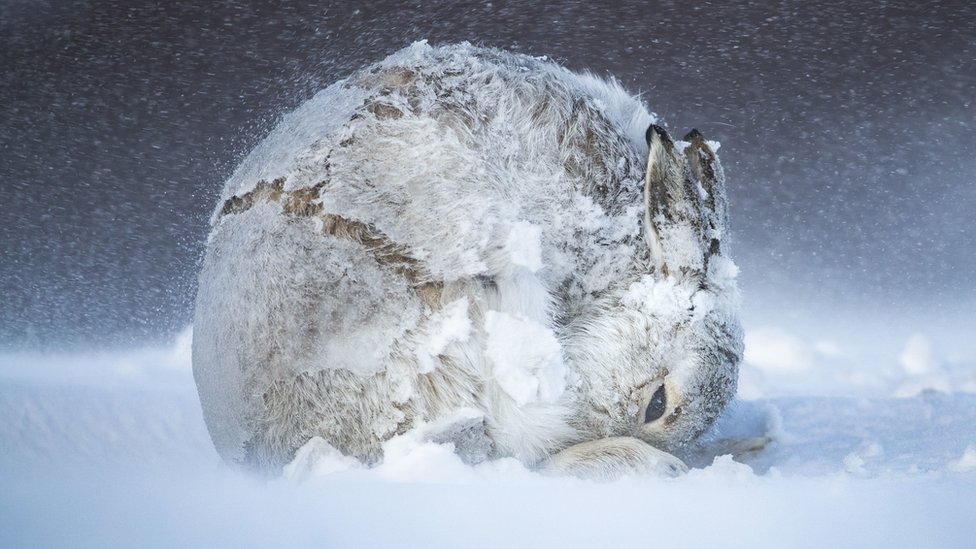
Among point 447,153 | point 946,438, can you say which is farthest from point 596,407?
point 946,438

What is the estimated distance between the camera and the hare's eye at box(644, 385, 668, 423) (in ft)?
4.94

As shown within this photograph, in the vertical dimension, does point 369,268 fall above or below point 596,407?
above

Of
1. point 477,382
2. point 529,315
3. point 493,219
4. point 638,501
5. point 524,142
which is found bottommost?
point 638,501

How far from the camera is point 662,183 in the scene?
145 centimetres

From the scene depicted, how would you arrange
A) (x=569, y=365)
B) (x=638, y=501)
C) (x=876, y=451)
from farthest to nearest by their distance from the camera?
(x=876, y=451)
(x=569, y=365)
(x=638, y=501)

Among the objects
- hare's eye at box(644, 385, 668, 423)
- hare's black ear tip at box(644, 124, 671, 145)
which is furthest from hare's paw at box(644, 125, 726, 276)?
hare's eye at box(644, 385, 668, 423)

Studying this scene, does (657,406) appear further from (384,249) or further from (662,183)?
(384,249)

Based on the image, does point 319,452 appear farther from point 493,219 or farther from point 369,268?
point 493,219

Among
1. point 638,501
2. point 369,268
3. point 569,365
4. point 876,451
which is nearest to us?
point 638,501

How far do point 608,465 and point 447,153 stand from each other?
52 cm

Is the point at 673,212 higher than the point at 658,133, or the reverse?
the point at 658,133

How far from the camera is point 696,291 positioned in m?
1.47

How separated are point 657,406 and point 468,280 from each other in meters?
0.41

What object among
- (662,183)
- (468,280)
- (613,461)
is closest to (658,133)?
(662,183)
